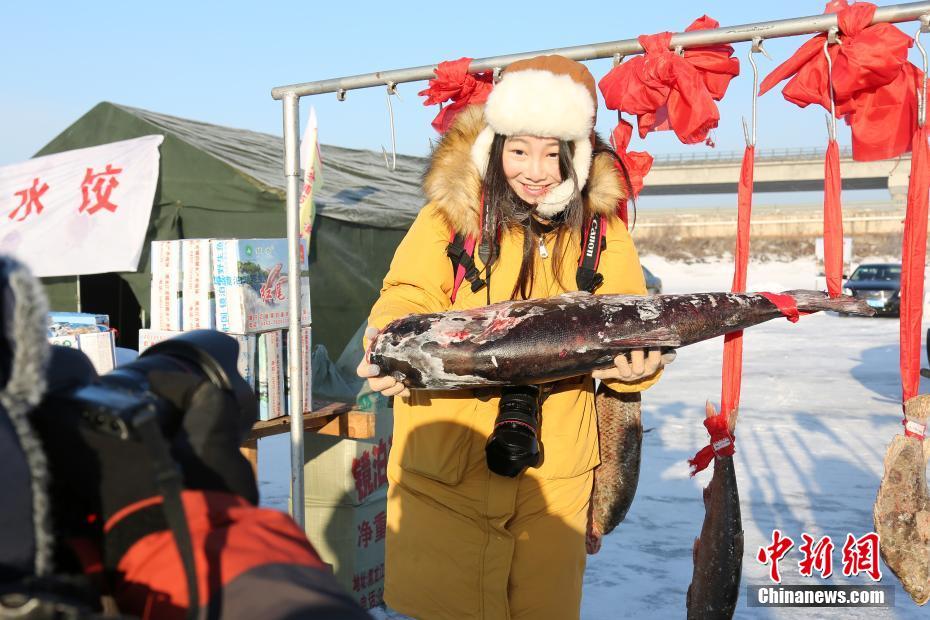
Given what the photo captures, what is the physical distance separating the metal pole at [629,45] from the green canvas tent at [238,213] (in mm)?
1510

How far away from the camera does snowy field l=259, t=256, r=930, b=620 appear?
13.7 feet

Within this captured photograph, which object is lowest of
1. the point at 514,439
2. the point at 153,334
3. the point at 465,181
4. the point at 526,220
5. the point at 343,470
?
the point at 343,470

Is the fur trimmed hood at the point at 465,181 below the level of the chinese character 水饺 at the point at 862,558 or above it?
above

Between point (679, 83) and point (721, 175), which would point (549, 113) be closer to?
point (679, 83)

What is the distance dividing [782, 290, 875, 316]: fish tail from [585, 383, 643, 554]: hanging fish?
0.59 meters

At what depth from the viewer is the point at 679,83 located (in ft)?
9.16

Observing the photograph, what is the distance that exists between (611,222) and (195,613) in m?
1.84

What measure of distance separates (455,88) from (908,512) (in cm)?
214

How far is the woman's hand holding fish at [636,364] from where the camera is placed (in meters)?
2.26

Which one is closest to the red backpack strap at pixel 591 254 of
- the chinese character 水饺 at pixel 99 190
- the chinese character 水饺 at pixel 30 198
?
the chinese character 水饺 at pixel 99 190

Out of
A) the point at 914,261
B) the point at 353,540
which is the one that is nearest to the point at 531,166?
the point at 914,261

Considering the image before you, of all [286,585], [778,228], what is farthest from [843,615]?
[778,228]

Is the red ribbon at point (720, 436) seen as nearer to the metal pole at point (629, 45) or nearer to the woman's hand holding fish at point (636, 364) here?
the woman's hand holding fish at point (636, 364)

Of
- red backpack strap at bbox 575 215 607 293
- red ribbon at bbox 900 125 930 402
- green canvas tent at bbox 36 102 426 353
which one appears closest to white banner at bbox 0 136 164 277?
green canvas tent at bbox 36 102 426 353
